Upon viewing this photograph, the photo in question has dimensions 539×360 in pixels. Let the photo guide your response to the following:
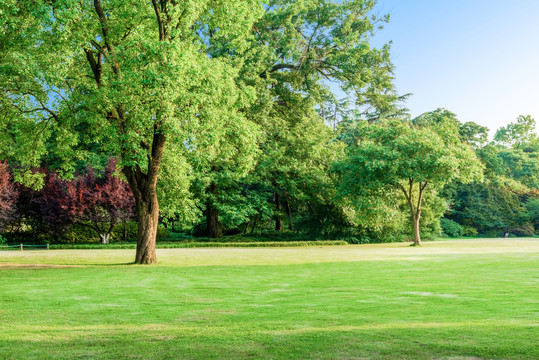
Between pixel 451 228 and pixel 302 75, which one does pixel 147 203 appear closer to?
pixel 302 75

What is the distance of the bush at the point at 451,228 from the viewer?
55281mm

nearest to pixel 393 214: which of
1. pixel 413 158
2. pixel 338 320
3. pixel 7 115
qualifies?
pixel 413 158

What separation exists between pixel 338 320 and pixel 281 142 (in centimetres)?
2907

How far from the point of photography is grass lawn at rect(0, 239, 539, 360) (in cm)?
503

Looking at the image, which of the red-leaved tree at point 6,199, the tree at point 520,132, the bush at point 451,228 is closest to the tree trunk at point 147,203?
the red-leaved tree at point 6,199

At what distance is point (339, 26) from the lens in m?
32.0

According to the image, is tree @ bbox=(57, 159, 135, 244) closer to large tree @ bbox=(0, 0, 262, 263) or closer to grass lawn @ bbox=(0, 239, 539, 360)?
large tree @ bbox=(0, 0, 262, 263)

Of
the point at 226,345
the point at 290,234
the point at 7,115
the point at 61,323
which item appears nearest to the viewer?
the point at 226,345

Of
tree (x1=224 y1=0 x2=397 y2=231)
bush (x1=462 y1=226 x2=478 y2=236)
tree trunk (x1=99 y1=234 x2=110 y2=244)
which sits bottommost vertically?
bush (x1=462 y1=226 x2=478 y2=236)

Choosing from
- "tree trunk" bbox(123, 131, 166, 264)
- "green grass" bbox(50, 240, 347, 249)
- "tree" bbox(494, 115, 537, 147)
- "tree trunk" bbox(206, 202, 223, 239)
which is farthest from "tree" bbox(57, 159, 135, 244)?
"tree" bbox(494, 115, 537, 147)

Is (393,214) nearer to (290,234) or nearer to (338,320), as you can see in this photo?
(290,234)

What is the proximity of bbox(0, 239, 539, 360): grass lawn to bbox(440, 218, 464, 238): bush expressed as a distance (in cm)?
4388

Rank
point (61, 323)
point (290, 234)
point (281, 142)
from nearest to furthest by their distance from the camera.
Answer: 1. point (61, 323)
2. point (281, 142)
3. point (290, 234)

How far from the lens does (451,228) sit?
55406 mm
